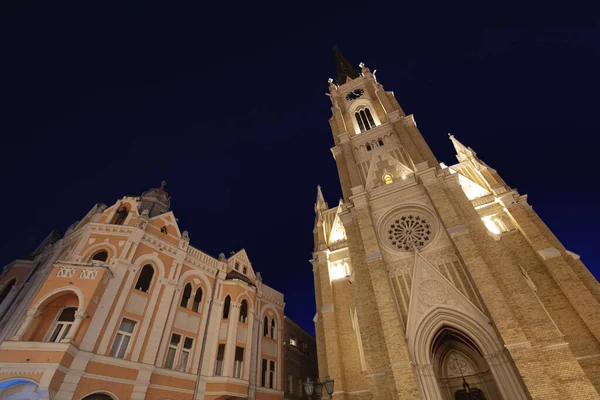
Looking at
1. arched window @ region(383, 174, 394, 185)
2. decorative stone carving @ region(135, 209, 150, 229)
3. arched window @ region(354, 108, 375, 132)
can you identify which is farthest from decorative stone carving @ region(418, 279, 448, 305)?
decorative stone carving @ region(135, 209, 150, 229)

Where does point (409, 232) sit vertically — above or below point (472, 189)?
below

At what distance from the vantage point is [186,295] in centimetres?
1988

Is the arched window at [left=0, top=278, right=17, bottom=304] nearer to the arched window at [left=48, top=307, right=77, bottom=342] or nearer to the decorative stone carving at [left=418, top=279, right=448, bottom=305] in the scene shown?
the arched window at [left=48, top=307, right=77, bottom=342]

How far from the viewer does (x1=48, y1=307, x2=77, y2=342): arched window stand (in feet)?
45.8

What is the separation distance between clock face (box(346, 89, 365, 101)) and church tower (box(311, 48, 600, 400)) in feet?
32.9

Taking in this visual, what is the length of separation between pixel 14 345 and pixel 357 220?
18.9m

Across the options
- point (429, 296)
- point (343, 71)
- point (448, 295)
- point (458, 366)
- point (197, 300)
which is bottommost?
point (458, 366)

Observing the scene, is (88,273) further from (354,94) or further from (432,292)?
(354,94)

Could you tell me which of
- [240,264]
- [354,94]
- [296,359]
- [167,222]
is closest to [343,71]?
[354,94]

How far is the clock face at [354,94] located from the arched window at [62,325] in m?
29.9

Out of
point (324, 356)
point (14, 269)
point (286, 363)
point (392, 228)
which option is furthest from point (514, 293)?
point (14, 269)

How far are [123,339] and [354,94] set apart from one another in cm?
3013

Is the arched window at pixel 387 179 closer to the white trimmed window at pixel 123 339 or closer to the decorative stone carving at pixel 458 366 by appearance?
the decorative stone carving at pixel 458 366

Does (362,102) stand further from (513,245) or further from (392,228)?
(513,245)
